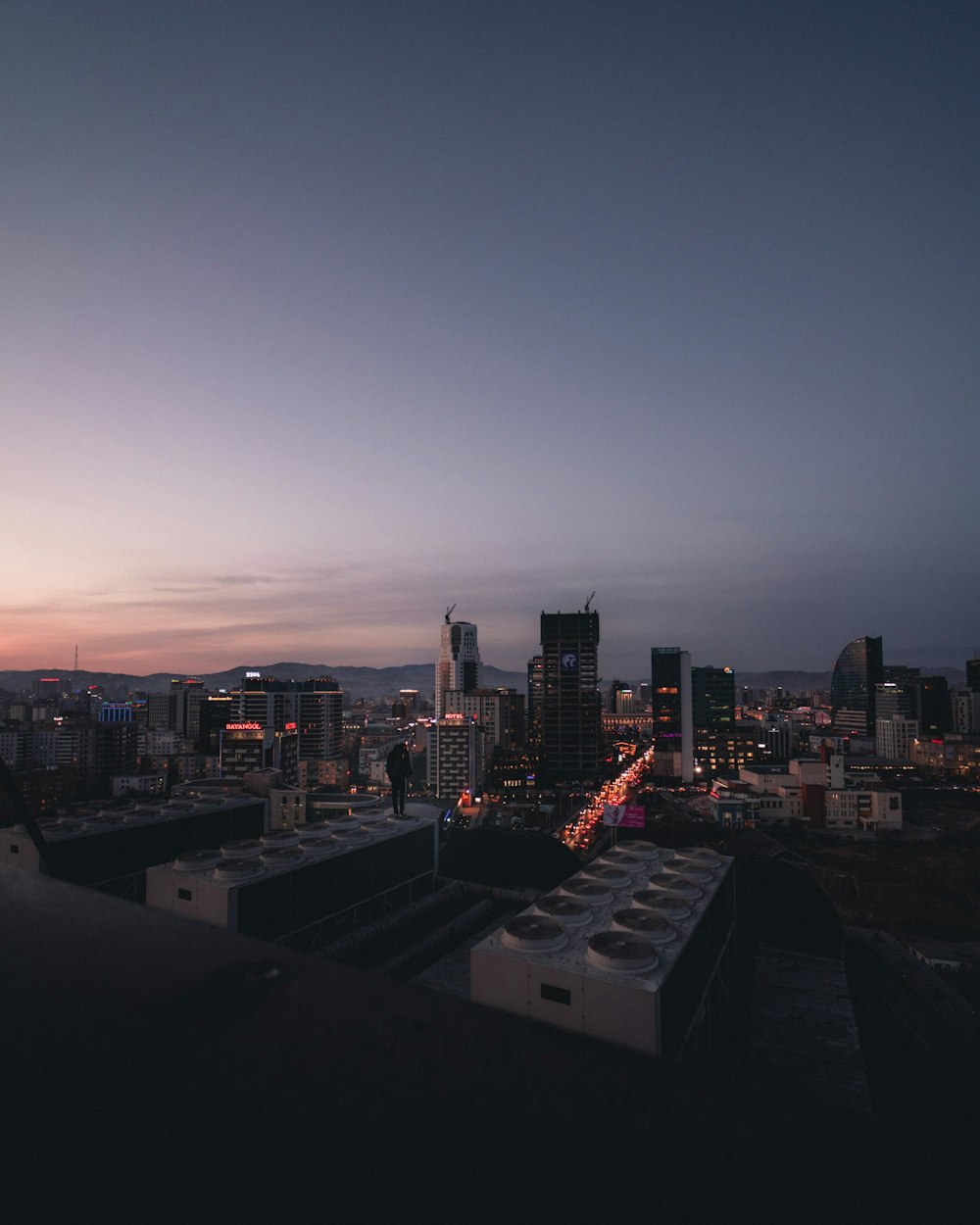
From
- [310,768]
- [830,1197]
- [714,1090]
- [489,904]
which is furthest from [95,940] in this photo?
[310,768]

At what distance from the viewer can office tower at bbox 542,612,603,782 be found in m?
82.6

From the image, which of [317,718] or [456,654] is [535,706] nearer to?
[456,654]

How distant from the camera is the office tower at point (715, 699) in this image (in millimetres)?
117500

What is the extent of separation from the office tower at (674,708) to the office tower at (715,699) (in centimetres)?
1370

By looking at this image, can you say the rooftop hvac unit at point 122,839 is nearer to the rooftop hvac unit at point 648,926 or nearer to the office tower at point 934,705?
the rooftop hvac unit at point 648,926

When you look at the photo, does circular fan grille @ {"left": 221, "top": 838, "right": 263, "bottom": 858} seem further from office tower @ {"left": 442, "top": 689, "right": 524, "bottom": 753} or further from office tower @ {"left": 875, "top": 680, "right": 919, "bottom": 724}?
office tower @ {"left": 875, "top": 680, "right": 919, "bottom": 724}

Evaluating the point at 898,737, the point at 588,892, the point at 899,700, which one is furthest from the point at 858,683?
the point at 588,892

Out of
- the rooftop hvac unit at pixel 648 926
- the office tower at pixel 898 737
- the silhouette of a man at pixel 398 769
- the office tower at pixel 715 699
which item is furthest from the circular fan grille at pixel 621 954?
the office tower at pixel 715 699

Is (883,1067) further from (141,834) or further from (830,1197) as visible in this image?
(830,1197)

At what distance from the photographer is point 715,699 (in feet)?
394

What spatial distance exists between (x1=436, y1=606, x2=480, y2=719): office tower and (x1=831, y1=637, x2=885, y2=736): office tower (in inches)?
3354

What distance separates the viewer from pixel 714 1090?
750mm

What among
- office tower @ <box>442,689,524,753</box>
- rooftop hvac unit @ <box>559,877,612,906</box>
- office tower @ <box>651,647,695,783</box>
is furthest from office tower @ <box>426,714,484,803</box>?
rooftop hvac unit @ <box>559,877,612,906</box>

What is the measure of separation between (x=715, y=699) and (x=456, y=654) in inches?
2414
